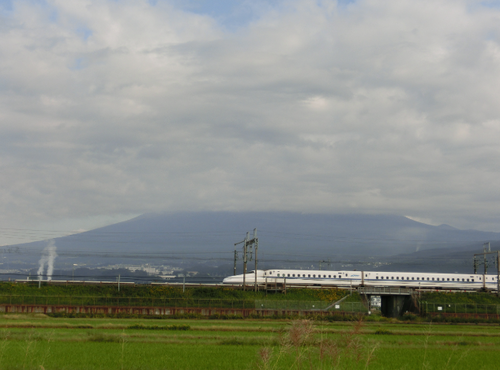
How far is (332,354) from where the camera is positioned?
8734mm

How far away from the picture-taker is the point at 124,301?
58.5 metres

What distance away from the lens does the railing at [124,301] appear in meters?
55.4

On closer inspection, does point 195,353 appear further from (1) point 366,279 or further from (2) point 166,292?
(1) point 366,279

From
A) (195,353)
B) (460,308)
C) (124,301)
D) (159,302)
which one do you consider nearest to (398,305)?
(460,308)

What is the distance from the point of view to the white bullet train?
83.1 meters

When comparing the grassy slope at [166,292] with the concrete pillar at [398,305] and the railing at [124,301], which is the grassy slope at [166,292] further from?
the concrete pillar at [398,305]

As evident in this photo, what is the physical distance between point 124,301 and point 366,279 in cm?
4335

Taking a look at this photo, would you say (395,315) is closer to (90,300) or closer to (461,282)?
(461,282)

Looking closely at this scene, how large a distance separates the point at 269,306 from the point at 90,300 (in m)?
20.1

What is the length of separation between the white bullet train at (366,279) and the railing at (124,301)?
23.1m

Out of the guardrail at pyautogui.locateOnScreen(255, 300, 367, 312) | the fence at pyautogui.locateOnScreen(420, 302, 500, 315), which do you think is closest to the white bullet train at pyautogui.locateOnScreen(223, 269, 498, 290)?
the guardrail at pyautogui.locateOnScreen(255, 300, 367, 312)

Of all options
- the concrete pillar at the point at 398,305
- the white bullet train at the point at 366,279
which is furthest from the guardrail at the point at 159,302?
the white bullet train at the point at 366,279

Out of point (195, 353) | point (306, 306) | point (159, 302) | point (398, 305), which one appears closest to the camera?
point (195, 353)

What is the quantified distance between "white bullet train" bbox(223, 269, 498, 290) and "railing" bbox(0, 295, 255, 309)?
23.1 m
